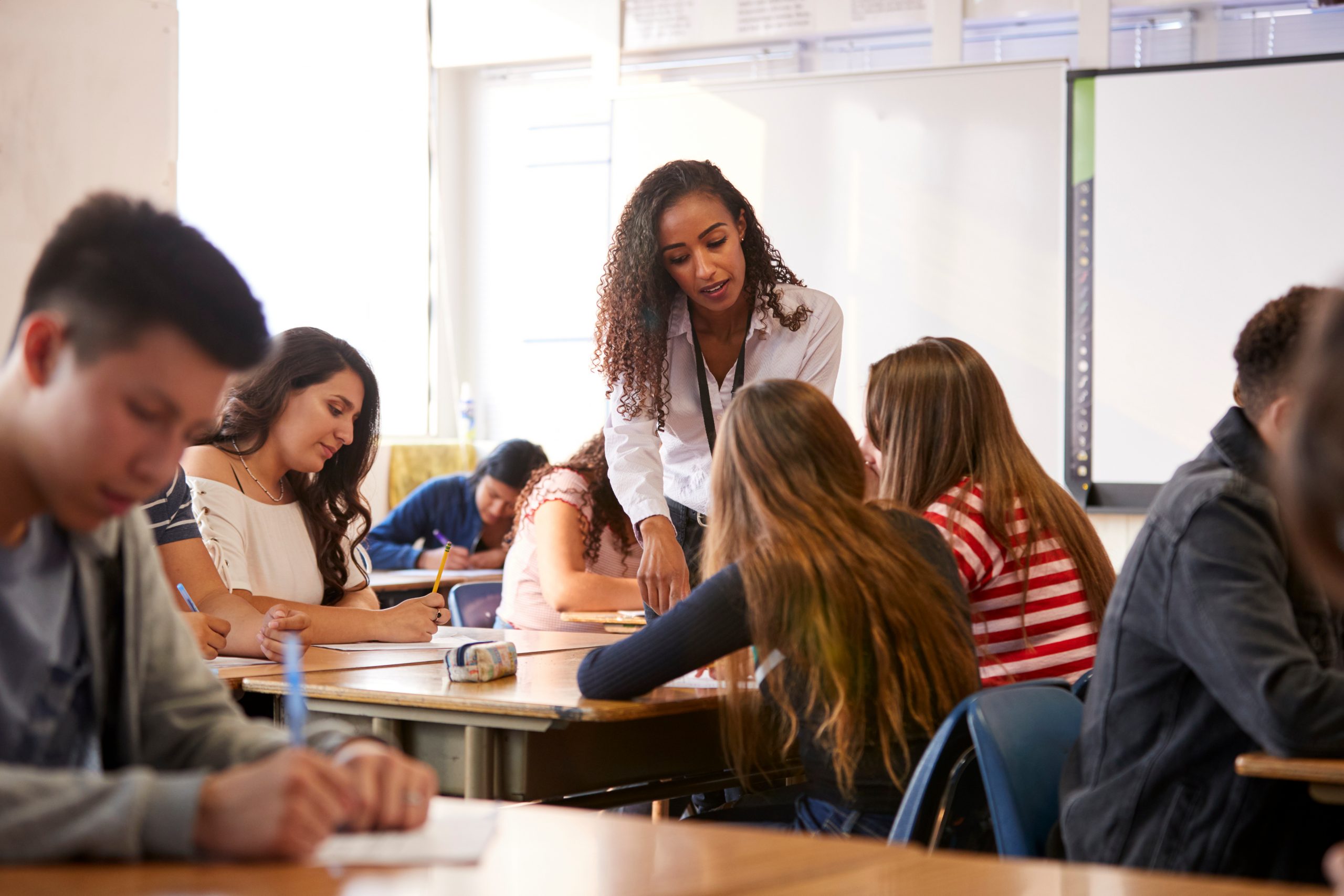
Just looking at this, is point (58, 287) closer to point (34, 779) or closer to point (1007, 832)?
point (34, 779)

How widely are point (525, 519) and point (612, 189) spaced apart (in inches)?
95.6

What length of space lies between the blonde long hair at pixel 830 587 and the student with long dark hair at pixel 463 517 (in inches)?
141

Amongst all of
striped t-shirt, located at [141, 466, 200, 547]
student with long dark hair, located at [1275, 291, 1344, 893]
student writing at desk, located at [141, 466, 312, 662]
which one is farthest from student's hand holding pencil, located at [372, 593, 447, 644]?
student with long dark hair, located at [1275, 291, 1344, 893]

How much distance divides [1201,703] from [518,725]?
0.95 meters

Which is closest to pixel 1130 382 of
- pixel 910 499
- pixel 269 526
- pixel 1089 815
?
pixel 910 499

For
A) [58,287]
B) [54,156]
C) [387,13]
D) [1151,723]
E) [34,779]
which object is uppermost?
[387,13]

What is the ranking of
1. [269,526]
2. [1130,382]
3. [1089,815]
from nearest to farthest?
1. [1089,815]
2. [269,526]
3. [1130,382]

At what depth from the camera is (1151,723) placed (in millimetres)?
1531

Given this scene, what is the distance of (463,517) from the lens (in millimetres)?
5648

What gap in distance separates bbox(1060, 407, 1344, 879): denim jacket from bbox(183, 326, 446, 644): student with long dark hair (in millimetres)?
1558

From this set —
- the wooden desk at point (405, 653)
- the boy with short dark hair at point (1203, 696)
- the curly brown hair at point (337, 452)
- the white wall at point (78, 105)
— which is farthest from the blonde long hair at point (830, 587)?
the white wall at point (78, 105)

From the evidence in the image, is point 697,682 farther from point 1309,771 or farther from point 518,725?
point 1309,771

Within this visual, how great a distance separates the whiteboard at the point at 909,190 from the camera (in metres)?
5.16

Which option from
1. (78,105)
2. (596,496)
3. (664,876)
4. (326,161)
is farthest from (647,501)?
(326,161)
